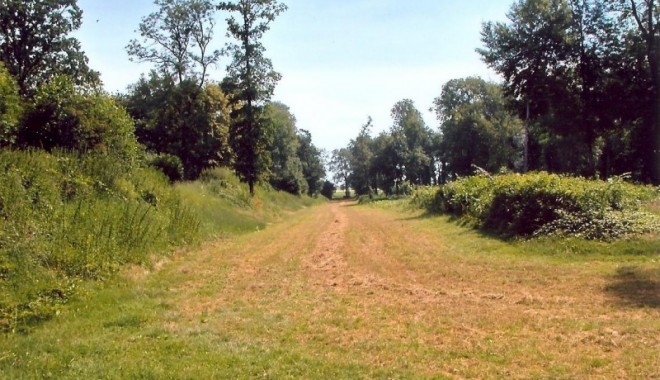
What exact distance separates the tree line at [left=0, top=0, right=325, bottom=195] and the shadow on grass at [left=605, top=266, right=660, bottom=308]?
15048mm

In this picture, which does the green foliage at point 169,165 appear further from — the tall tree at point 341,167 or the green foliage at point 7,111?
the tall tree at point 341,167

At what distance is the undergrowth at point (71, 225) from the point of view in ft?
27.3

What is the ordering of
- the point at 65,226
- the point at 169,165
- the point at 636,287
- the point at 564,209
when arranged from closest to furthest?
the point at 636,287 < the point at 65,226 < the point at 564,209 < the point at 169,165

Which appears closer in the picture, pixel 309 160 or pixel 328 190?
pixel 309 160

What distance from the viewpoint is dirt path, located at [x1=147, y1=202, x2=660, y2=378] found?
583cm

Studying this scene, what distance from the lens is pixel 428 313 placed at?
799 cm

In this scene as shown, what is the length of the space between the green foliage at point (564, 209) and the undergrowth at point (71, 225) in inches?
405

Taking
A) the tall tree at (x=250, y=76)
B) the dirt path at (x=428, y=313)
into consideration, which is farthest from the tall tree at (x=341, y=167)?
the dirt path at (x=428, y=313)

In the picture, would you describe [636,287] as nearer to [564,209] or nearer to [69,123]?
[564,209]

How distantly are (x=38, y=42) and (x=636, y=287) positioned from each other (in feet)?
122

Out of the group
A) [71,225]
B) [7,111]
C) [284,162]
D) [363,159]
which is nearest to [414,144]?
[363,159]

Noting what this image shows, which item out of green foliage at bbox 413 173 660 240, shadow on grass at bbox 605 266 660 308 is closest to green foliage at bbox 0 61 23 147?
green foliage at bbox 413 173 660 240

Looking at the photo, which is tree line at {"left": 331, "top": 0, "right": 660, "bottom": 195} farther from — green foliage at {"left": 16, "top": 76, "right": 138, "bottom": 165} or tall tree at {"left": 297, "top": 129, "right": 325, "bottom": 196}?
tall tree at {"left": 297, "top": 129, "right": 325, "bottom": 196}

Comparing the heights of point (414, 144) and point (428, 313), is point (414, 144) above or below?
above
